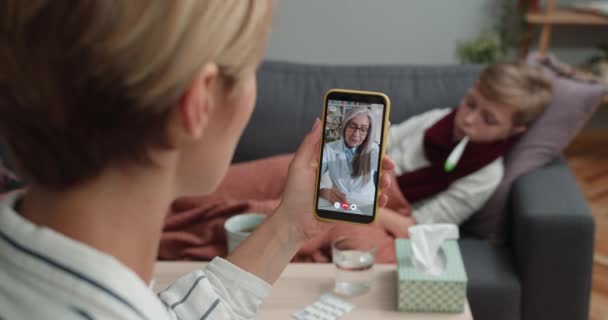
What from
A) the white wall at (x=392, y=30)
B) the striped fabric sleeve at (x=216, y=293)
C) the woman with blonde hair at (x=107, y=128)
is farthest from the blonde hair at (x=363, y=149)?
the white wall at (x=392, y=30)

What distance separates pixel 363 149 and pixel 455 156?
1075 mm

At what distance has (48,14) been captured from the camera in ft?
1.61

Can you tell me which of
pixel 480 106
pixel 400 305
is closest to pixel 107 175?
pixel 400 305

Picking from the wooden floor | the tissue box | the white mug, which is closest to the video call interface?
the tissue box

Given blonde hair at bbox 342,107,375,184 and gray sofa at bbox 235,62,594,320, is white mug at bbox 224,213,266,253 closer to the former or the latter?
blonde hair at bbox 342,107,375,184

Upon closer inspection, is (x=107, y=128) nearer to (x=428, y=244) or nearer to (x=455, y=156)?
(x=428, y=244)

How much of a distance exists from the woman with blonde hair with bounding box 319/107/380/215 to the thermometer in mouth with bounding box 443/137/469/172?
1.06 meters

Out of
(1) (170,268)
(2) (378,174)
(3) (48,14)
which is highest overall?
(3) (48,14)

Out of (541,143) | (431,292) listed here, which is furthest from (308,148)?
(541,143)

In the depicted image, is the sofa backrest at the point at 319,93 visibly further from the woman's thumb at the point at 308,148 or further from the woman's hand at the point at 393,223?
the woman's thumb at the point at 308,148

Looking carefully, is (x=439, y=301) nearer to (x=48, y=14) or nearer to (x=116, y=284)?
(x=116, y=284)

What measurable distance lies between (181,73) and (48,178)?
0.14 meters

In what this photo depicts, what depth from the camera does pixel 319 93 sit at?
2422mm

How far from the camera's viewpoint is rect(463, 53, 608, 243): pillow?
2133 mm
